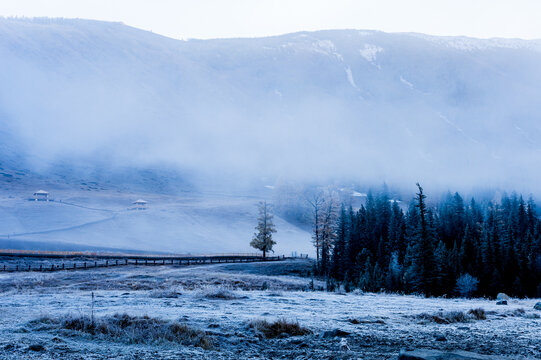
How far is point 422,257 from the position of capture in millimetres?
43438

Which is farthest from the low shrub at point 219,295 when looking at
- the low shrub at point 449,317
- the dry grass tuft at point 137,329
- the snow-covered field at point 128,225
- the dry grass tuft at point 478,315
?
the snow-covered field at point 128,225

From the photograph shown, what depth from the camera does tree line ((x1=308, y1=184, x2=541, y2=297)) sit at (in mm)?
43719

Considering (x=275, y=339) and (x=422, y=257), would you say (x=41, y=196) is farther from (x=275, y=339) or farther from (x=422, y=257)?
(x=275, y=339)

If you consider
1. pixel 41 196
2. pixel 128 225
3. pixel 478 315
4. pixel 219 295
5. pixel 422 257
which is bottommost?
pixel 422 257

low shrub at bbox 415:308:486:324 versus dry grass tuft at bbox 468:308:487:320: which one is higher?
low shrub at bbox 415:308:486:324

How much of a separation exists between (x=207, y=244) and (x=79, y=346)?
9825 centimetres

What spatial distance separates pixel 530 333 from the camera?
525 inches

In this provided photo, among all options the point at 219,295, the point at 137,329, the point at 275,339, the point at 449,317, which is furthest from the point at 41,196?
the point at 449,317

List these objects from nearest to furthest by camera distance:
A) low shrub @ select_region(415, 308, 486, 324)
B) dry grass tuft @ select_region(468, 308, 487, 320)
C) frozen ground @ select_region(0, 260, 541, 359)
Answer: frozen ground @ select_region(0, 260, 541, 359), low shrub @ select_region(415, 308, 486, 324), dry grass tuft @ select_region(468, 308, 487, 320)

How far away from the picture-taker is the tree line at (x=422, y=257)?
43719 mm

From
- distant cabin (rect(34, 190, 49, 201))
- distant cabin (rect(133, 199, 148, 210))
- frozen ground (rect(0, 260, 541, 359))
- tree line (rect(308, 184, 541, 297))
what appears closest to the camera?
frozen ground (rect(0, 260, 541, 359))

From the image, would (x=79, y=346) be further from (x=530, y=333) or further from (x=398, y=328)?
(x=530, y=333)

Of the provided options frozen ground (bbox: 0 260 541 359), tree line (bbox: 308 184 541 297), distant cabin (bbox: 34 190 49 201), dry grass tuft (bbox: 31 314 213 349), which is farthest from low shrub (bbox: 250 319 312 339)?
distant cabin (bbox: 34 190 49 201)

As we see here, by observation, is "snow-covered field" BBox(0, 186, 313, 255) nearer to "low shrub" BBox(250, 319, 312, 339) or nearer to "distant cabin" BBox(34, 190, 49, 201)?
"distant cabin" BBox(34, 190, 49, 201)
